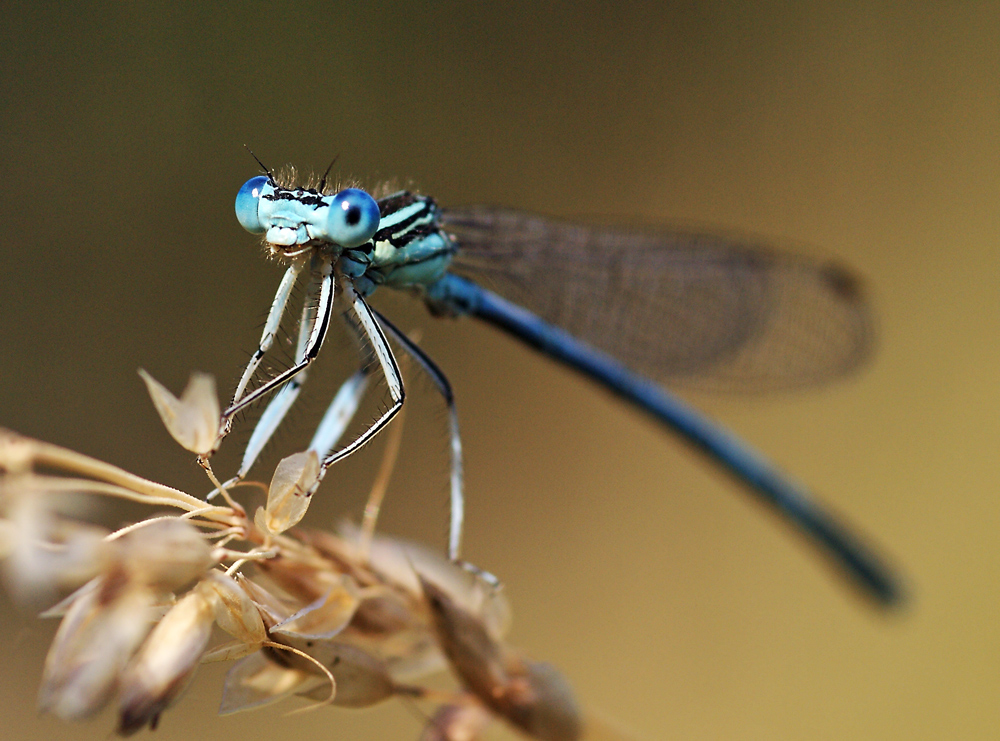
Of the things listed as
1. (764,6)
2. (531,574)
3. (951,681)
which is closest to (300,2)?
(764,6)

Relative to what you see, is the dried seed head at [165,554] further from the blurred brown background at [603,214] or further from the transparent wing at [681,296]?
the blurred brown background at [603,214]

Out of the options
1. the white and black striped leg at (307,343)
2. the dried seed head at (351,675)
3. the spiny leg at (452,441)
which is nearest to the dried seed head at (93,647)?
the dried seed head at (351,675)

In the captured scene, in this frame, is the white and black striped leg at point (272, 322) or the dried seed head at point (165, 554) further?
the white and black striped leg at point (272, 322)

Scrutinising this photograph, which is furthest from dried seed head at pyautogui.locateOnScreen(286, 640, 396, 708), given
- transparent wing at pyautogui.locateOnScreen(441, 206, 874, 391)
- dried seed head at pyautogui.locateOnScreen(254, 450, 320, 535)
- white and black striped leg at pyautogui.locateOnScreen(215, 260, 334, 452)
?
transparent wing at pyautogui.locateOnScreen(441, 206, 874, 391)

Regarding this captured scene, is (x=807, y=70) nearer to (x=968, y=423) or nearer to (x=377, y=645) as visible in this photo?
(x=968, y=423)

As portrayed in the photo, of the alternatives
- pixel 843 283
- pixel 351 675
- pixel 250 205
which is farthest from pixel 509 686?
pixel 843 283

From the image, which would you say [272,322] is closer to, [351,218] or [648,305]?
[351,218]
